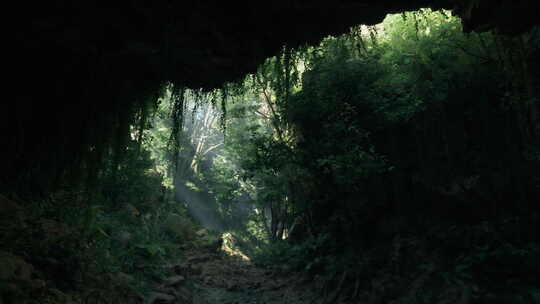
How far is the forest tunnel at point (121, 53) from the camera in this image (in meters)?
3.48

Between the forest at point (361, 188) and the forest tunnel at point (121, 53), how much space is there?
11 cm

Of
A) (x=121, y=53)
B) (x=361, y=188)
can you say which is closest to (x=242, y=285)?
(x=361, y=188)

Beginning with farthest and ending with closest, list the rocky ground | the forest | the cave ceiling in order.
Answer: the rocky ground
the forest
the cave ceiling

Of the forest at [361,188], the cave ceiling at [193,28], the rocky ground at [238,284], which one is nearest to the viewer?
the cave ceiling at [193,28]

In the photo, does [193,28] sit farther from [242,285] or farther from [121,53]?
[242,285]

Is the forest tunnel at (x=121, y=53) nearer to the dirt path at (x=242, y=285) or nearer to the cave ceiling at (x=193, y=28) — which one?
the cave ceiling at (x=193, y=28)

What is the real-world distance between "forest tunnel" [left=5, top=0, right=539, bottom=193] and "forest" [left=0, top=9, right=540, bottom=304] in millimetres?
114

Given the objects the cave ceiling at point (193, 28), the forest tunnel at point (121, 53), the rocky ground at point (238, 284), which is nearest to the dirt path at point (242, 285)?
the rocky ground at point (238, 284)

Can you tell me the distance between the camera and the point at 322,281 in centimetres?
721

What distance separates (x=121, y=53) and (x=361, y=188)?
606 cm

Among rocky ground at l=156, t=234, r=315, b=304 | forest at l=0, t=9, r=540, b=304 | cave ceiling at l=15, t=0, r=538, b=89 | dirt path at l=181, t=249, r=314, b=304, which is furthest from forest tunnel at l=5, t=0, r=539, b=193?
dirt path at l=181, t=249, r=314, b=304

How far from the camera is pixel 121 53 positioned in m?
4.03

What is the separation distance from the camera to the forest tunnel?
11.4 ft

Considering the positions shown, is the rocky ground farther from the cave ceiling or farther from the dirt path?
the cave ceiling
